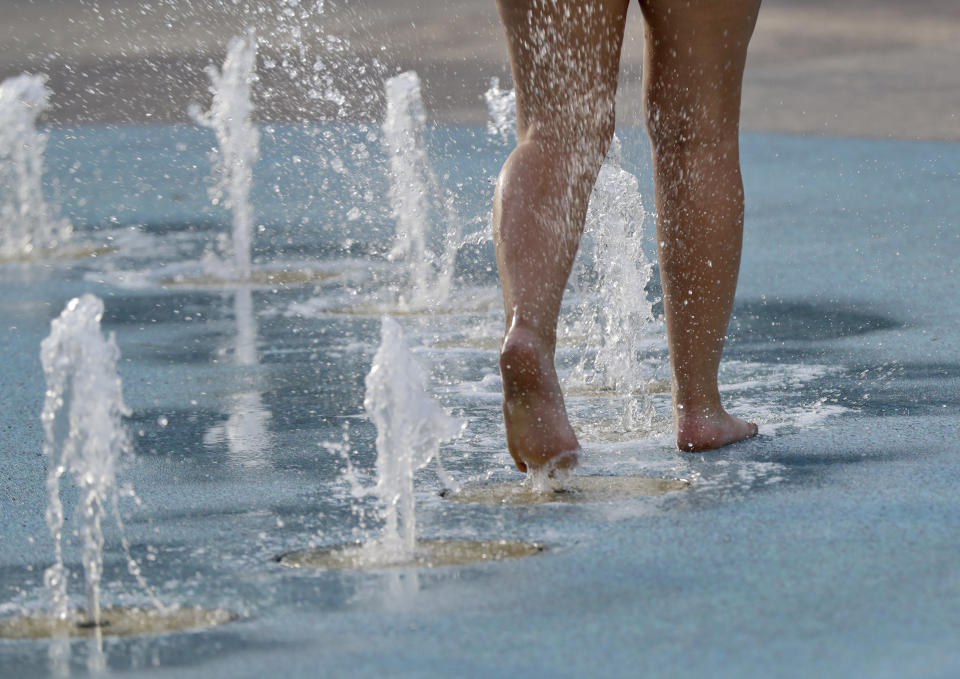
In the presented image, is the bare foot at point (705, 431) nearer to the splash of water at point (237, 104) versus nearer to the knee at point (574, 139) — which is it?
the knee at point (574, 139)

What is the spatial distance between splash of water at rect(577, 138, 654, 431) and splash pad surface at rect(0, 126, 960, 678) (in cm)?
10

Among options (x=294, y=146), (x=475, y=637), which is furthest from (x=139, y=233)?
(x=294, y=146)

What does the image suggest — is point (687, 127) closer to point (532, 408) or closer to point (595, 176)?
point (595, 176)

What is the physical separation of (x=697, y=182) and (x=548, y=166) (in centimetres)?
27

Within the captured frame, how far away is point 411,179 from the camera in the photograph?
6160 mm

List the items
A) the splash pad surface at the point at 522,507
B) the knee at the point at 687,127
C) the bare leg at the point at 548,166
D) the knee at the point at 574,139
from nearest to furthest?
the splash pad surface at the point at 522,507
the bare leg at the point at 548,166
the knee at the point at 574,139
the knee at the point at 687,127

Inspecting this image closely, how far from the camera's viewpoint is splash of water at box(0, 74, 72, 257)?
21.4ft

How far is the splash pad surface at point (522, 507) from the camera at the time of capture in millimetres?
1354

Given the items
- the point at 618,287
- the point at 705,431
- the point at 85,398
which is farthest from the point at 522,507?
the point at 618,287

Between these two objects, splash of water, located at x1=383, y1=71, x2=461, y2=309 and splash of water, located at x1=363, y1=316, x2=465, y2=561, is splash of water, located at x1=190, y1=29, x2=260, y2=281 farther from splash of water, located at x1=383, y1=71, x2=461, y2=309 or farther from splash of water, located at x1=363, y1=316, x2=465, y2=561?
splash of water, located at x1=363, y1=316, x2=465, y2=561

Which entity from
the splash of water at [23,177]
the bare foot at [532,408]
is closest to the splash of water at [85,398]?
the bare foot at [532,408]

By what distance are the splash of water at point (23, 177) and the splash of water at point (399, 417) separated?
461 centimetres

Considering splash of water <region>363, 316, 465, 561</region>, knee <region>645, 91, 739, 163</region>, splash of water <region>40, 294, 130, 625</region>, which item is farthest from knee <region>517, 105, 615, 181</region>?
splash of water <region>40, 294, 130, 625</region>

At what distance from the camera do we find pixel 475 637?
4.51 feet
